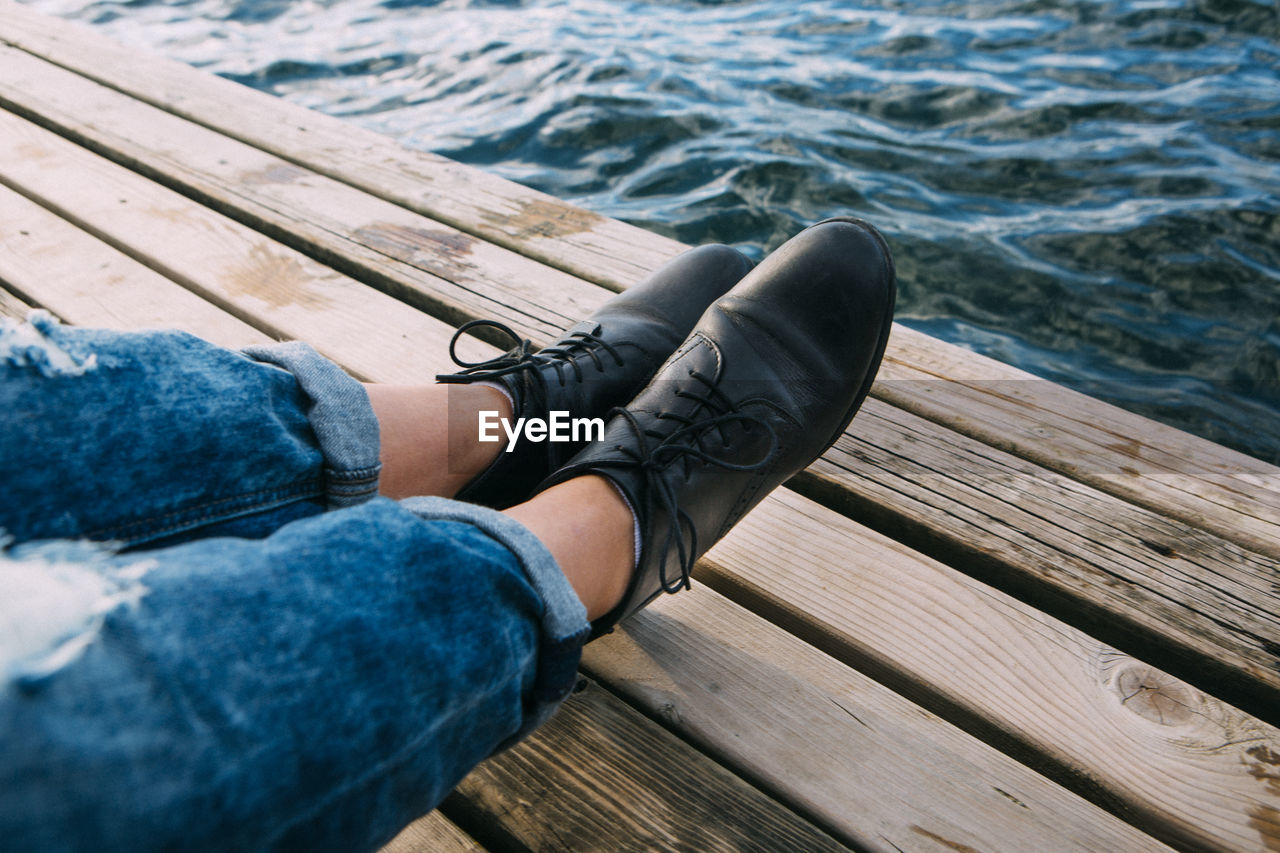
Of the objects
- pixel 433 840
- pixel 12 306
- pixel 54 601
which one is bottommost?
pixel 433 840

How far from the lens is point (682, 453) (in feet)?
3.64

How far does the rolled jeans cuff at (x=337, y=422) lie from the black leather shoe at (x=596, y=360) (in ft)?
0.95

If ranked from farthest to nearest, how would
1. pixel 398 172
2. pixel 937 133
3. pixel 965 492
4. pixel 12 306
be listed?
pixel 937 133
pixel 398 172
pixel 12 306
pixel 965 492

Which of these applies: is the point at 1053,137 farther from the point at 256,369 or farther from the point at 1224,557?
the point at 256,369

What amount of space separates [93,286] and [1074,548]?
2035 millimetres

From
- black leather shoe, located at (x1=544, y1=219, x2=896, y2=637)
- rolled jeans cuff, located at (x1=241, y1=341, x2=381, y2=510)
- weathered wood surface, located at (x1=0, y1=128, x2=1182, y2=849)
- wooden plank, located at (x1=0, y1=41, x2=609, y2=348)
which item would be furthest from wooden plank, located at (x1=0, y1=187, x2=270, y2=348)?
weathered wood surface, located at (x1=0, y1=128, x2=1182, y2=849)

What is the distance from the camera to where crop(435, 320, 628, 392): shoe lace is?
4.09 feet

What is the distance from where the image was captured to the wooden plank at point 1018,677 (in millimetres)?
923

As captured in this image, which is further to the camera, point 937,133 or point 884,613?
point 937,133

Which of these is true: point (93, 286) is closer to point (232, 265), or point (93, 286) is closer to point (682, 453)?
point (232, 265)

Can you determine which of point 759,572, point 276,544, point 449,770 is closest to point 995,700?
point 759,572

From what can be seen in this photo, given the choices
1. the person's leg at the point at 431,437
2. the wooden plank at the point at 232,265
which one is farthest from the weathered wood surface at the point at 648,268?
the person's leg at the point at 431,437

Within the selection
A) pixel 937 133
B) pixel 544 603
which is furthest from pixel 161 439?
pixel 937 133

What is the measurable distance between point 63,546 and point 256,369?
302 mm
